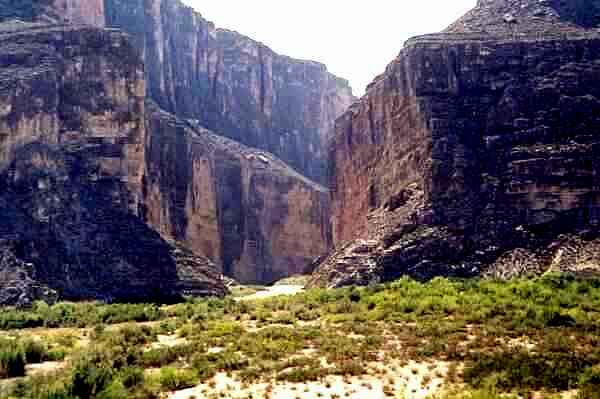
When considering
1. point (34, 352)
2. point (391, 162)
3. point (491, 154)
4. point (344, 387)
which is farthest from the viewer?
point (391, 162)

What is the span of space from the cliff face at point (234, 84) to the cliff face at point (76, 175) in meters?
36.2

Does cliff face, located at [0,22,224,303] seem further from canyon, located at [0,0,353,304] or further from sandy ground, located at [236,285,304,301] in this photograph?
sandy ground, located at [236,285,304,301]

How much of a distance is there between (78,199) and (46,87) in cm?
838

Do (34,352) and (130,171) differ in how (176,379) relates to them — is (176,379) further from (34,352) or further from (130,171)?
(130,171)

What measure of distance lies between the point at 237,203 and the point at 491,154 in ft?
155

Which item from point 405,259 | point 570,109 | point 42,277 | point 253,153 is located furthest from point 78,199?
point 253,153

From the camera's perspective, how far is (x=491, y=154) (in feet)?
137

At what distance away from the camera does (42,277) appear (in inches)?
1574

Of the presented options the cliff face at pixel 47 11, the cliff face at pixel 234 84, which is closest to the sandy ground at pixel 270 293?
the cliff face at pixel 47 11

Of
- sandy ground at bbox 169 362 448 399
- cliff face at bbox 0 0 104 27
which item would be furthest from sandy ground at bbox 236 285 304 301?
cliff face at bbox 0 0 104 27

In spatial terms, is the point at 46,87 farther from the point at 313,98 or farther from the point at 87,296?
the point at 313,98

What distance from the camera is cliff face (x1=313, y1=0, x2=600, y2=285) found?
37969mm

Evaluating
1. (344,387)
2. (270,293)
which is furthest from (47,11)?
(344,387)

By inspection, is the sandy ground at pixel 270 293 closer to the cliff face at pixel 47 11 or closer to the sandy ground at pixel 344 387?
the sandy ground at pixel 344 387
